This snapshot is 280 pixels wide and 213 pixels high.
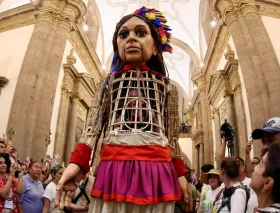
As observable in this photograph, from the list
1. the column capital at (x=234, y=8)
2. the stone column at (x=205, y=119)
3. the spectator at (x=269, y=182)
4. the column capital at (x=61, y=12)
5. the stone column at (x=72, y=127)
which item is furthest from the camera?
the stone column at (x=205, y=119)

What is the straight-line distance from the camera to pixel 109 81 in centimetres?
197

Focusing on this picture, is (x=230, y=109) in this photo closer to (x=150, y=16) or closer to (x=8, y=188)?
(x=8, y=188)

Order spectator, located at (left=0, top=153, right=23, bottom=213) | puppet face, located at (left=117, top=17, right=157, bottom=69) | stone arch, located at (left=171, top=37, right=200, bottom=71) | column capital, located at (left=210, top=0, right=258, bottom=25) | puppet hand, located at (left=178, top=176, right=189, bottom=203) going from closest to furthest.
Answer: puppet hand, located at (left=178, top=176, right=189, bottom=203), puppet face, located at (left=117, top=17, right=157, bottom=69), spectator, located at (left=0, top=153, right=23, bottom=213), column capital, located at (left=210, top=0, right=258, bottom=25), stone arch, located at (left=171, top=37, right=200, bottom=71)

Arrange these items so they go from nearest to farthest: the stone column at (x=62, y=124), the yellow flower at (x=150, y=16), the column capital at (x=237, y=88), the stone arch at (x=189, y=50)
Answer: the yellow flower at (x=150, y=16)
the column capital at (x=237, y=88)
the stone column at (x=62, y=124)
the stone arch at (x=189, y=50)

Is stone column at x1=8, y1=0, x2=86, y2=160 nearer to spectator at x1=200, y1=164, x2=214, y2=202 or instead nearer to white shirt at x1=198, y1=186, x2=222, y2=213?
spectator at x1=200, y1=164, x2=214, y2=202

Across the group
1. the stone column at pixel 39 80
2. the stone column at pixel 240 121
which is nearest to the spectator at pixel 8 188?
the stone column at pixel 39 80

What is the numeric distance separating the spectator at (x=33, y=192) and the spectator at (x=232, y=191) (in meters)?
2.65

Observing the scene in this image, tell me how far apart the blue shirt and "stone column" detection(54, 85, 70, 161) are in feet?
22.3

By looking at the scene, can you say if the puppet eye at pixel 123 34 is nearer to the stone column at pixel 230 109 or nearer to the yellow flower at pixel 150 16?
the yellow flower at pixel 150 16

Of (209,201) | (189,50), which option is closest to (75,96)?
(209,201)

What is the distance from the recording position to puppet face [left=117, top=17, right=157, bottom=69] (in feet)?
6.43

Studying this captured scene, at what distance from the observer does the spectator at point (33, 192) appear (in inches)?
157

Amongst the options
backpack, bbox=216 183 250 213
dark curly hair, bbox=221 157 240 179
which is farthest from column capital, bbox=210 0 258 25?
backpack, bbox=216 183 250 213

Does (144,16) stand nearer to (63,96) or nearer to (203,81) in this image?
(63,96)
